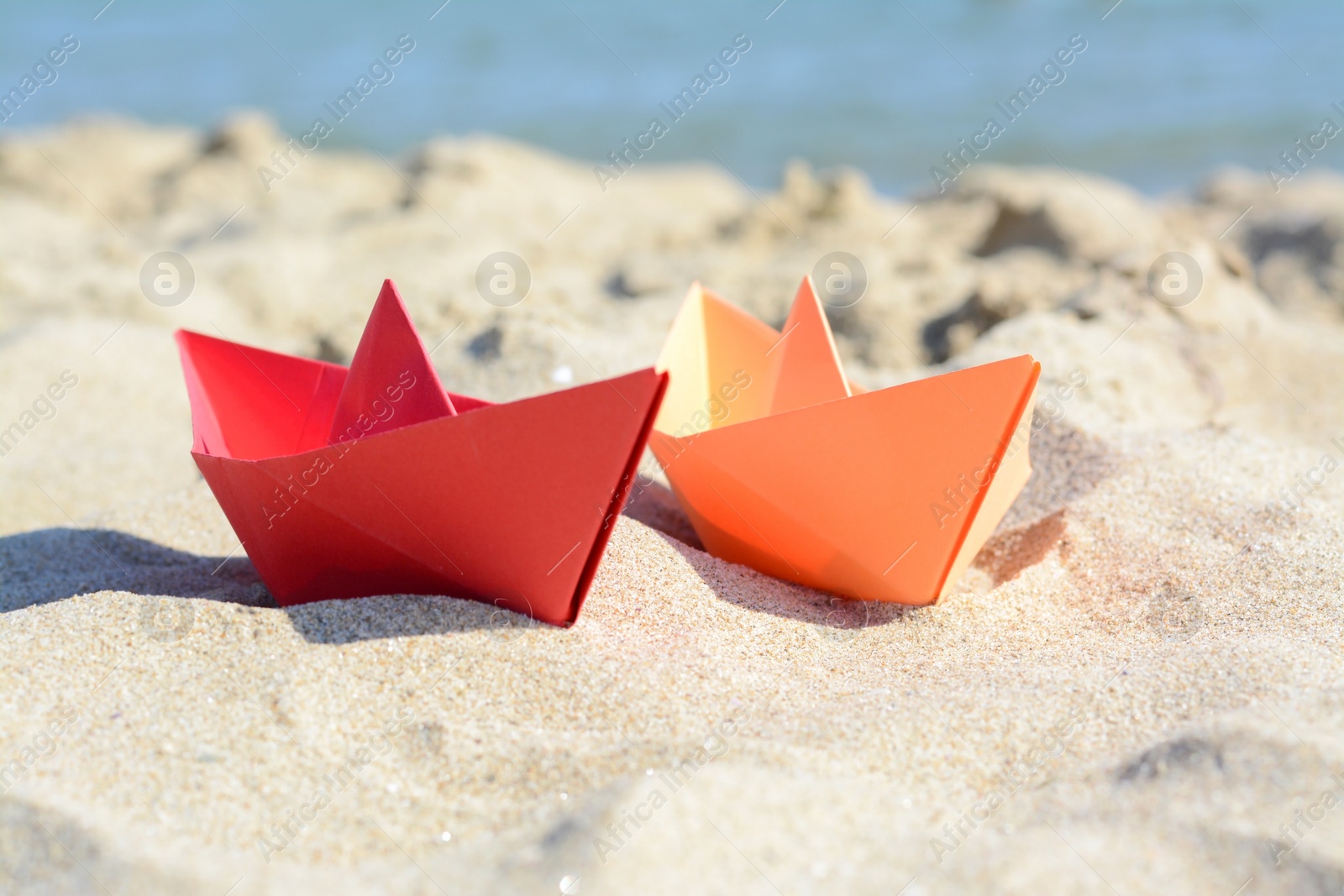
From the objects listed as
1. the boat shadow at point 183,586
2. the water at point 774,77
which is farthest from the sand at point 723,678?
the water at point 774,77

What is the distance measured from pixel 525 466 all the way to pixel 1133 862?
1091 millimetres

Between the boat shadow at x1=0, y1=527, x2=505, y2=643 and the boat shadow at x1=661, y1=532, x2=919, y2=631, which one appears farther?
the boat shadow at x1=661, y1=532, x2=919, y2=631

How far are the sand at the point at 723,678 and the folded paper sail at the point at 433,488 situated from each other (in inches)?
3.5

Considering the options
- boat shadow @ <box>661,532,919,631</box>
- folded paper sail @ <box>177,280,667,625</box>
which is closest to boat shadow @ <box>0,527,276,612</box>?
folded paper sail @ <box>177,280,667,625</box>

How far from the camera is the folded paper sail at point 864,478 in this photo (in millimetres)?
1996

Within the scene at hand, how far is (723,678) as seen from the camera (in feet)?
6.11

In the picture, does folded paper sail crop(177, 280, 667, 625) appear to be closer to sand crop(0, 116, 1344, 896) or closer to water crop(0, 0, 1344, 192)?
sand crop(0, 116, 1344, 896)

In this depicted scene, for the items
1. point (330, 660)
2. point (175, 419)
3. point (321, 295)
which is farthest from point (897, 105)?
point (330, 660)

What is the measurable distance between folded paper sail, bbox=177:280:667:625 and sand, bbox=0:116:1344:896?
0.09 metres

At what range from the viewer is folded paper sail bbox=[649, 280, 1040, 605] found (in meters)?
2.00

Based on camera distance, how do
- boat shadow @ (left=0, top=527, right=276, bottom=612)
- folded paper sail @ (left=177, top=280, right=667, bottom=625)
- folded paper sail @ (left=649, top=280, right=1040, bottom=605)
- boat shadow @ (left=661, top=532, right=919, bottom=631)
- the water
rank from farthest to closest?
1. the water
2. boat shadow @ (left=0, top=527, right=276, bottom=612)
3. boat shadow @ (left=661, top=532, right=919, bottom=631)
4. folded paper sail @ (left=649, top=280, right=1040, bottom=605)
5. folded paper sail @ (left=177, top=280, right=667, bottom=625)

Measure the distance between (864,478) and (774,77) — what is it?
991cm

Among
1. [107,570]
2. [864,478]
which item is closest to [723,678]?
[864,478]

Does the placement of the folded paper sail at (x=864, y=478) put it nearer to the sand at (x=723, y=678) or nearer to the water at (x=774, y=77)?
the sand at (x=723, y=678)
